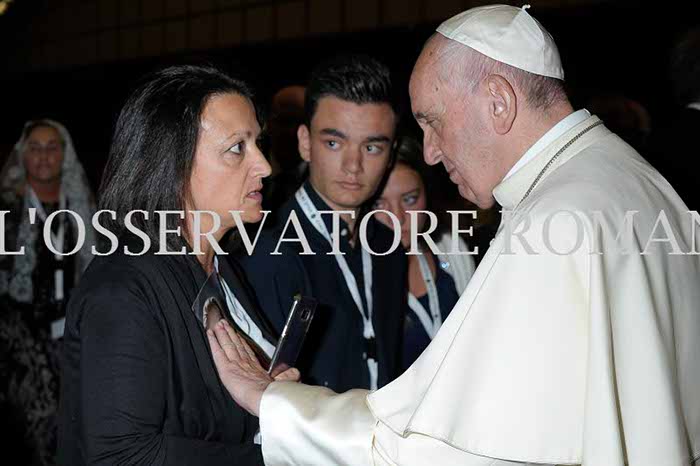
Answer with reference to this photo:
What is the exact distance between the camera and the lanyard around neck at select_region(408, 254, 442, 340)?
3.39 meters

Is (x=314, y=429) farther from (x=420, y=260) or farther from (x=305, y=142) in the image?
(x=420, y=260)

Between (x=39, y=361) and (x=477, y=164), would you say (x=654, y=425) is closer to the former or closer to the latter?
(x=477, y=164)

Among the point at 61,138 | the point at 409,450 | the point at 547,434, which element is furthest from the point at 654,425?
the point at 61,138

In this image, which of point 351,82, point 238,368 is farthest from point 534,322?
point 351,82

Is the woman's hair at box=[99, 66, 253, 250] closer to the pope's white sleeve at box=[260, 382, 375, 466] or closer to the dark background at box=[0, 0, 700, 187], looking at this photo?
the dark background at box=[0, 0, 700, 187]

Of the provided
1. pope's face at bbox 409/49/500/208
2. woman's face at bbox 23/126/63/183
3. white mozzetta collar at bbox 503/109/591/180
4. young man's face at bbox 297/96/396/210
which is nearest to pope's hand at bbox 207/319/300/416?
pope's face at bbox 409/49/500/208

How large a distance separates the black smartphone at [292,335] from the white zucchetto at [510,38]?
73cm

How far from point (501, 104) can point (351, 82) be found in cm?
128

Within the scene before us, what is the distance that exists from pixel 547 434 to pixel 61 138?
168 inches

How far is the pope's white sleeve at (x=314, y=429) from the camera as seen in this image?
73.3 inches

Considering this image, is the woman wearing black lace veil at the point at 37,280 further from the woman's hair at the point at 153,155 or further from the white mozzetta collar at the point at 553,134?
the white mozzetta collar at the point at 553,134

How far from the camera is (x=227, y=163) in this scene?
2148 mm

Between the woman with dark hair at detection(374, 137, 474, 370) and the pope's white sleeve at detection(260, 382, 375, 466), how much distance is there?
4.73ft

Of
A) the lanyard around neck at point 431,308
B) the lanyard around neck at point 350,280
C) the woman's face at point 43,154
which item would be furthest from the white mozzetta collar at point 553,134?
the woman's face at point 43,154
